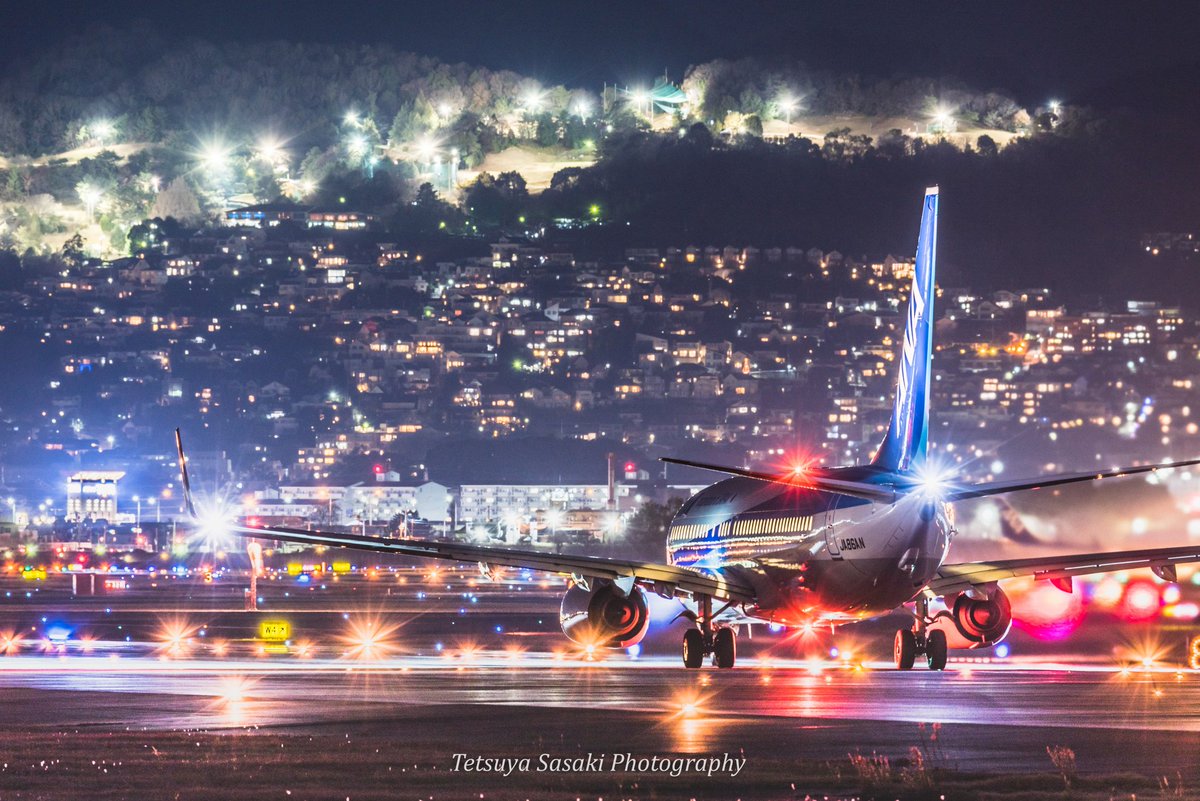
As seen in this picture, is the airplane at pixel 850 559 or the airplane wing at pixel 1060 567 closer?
the airplane at pixel 850 559

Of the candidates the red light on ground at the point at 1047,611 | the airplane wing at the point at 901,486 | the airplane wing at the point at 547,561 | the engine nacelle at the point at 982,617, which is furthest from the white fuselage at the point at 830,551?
the red light on ground at the point at 1047,611

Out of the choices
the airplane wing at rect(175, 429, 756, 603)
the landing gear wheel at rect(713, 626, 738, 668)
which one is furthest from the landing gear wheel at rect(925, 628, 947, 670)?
the landing gear wheel at rect(713, 626, 738, 668)

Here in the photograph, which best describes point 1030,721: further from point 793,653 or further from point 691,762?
point 793,653

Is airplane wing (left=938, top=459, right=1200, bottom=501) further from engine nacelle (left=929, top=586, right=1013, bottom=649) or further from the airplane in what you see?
engine nacelle (left=929, top=586, right=1013, bottom=649)

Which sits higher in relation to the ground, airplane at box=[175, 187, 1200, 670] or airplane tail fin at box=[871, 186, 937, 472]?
airplane tail fin at box=[871, 186, 937, 472]

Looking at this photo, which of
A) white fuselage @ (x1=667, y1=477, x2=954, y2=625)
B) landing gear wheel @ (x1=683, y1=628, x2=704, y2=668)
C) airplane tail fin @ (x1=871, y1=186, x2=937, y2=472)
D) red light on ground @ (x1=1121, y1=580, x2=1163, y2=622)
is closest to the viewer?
white fuselage @ (x1=667, y1=477, x2=954, y2=625)

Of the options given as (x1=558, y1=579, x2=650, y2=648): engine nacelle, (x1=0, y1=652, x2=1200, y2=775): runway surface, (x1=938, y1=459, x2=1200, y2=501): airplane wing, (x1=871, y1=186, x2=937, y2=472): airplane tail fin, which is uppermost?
(x1=871, y1=186, x2=937, y2=472): airplane tail fin

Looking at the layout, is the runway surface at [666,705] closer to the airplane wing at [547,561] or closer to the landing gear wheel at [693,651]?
the landing gear wheel at [693,651]
